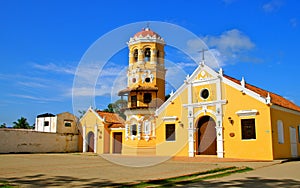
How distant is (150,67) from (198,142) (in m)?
9.43

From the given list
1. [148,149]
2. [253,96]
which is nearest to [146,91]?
[148,149]

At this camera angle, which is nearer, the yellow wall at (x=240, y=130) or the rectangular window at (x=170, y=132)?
the yellow wall at (x=240, y=130)

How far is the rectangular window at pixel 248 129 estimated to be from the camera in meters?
20.8

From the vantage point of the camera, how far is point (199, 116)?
23.5 m

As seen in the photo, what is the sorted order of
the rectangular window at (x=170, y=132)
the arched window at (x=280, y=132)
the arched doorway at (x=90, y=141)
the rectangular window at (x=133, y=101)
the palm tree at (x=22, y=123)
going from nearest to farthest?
the arched window at (x=280, y=132), the rectangular window at (x=170, y=132), the rectangular window at (x=133, y=101), the arched doorway at (x=90, y=141), the palm tree at (x=22, y=123)

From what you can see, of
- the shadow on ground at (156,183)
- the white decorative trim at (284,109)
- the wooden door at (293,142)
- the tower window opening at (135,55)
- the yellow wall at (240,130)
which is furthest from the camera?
the tower window opening at (135,55)

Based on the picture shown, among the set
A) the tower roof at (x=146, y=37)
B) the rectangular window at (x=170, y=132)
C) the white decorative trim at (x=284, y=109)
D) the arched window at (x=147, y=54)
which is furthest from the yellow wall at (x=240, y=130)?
the tower roof at (x=146, y=37)

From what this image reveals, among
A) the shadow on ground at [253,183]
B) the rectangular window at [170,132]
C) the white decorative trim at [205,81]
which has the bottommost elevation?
the shadow on ground at [253,183]

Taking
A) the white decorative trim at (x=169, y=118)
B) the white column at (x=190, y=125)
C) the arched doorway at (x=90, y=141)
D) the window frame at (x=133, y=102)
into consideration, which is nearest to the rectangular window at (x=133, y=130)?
the window frame at (x=133, y=102)

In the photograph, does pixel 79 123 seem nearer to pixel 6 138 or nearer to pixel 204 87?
pixel 6 138

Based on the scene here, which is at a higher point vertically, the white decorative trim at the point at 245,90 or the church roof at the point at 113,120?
the white decorative trim at the point at 245,90

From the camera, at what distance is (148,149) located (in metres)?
27.4

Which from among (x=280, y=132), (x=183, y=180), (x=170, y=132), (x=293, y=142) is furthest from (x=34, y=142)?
(x=183, y=180)

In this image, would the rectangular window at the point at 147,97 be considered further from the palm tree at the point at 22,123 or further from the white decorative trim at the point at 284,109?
the palm tree at the point at 22,123
